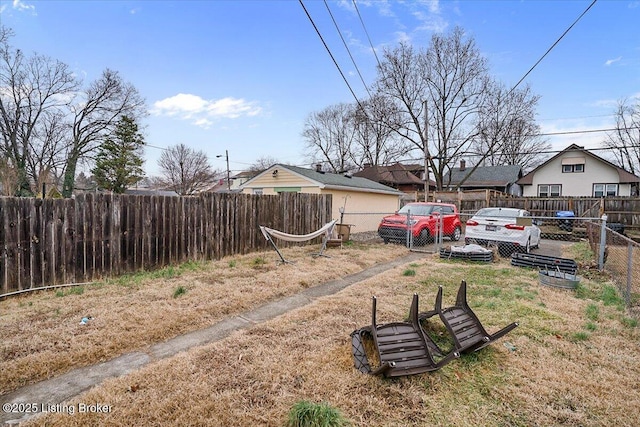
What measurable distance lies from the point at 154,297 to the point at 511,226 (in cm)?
877

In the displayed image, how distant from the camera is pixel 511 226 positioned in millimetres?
8617

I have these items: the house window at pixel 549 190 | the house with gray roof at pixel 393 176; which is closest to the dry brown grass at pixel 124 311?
the house window at pixel 549 190

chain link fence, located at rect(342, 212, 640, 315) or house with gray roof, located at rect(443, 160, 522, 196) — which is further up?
house with gray roof, located at rect(443, 160, 522, 196)

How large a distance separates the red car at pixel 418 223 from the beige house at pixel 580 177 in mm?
18493

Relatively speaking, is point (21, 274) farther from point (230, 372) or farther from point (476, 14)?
point (476, 14)

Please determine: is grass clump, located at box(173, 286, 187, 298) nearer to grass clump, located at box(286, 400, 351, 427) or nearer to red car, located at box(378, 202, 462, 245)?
grass clump, located at box(286, 400, 351, 427)

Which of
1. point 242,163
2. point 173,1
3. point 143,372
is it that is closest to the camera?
point 143,372

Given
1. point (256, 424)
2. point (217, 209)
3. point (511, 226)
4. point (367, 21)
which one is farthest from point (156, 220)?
point (511, 226)

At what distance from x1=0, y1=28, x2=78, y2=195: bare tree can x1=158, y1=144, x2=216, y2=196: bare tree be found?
18176 mm

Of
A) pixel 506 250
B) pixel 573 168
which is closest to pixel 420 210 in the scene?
pixel 506 250

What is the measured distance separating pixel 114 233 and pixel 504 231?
9.46m

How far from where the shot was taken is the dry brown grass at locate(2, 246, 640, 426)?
219 cm

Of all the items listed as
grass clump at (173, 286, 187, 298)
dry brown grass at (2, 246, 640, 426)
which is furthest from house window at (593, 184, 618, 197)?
grass clump at (173, 286, 187, 298)

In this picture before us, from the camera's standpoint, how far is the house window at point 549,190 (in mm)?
24953
